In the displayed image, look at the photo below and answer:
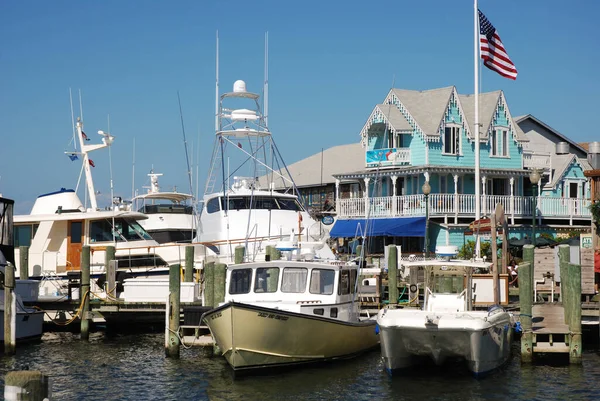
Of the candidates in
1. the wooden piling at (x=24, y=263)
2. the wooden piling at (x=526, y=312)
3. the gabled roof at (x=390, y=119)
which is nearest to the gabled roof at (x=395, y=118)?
the gabled roof at (x=390, y=119)

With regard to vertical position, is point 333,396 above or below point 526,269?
below

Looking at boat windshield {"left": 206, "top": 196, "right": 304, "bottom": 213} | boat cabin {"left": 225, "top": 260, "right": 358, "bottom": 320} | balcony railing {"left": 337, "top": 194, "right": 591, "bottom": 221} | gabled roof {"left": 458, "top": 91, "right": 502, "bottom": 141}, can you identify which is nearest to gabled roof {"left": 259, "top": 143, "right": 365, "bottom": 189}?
balcony railing {"left": 337, "top": 194, "right": 591, "bottom": 221}

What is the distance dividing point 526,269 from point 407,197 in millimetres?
22558

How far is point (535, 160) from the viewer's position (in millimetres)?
49812

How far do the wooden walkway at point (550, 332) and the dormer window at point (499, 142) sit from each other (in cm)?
2371

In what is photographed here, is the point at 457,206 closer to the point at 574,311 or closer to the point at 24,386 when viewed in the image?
the point at 574,311

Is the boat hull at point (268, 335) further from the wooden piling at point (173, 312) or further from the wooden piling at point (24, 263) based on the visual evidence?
the wooden piling at point (24, 263)

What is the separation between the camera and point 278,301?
21.4 metres

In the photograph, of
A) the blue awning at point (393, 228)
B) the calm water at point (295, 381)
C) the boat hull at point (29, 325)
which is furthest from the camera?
the blue awning at point (393, 228)

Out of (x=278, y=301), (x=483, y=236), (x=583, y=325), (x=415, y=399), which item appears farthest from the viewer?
(x=483, y=236)

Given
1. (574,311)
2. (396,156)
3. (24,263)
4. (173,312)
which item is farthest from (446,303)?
(396,156)

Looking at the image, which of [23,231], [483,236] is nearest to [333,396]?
[23,231]

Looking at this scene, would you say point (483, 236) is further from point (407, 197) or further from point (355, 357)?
point (355, 357)

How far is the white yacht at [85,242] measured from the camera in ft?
100
